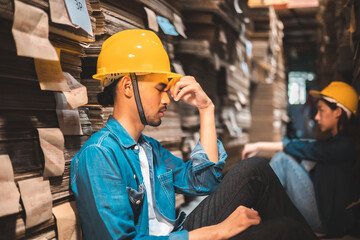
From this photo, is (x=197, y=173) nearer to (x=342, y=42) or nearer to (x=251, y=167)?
(x=251, y=167)

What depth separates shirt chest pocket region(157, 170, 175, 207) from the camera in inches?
92.4

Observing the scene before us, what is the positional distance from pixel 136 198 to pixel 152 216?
24 cm

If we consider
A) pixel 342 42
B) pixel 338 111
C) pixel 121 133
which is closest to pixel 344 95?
pixel 338 111

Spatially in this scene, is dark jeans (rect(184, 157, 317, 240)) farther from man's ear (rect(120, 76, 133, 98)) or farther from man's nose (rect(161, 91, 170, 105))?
man's ear (rect(120, 76, 133, 98))

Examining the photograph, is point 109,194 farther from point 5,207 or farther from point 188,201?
point 188,201

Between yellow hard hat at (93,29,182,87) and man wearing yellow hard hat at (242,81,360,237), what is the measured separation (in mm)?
2173

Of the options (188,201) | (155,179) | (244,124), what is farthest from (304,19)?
(155,179)

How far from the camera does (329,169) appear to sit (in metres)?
3.87

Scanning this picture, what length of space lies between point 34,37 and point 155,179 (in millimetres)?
1043

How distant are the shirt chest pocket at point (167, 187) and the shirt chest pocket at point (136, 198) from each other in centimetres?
24

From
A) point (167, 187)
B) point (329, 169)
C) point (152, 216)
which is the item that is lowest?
point (329, 169)

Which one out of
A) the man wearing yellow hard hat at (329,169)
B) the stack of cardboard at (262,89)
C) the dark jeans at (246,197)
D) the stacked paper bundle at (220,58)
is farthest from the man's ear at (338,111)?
the stack of cardboard at (262,89)

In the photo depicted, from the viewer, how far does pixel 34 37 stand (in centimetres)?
174

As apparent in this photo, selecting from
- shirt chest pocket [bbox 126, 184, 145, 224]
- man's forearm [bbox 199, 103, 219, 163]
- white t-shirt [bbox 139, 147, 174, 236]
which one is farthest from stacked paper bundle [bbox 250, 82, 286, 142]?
shirt chest pocket [bbox 126, 184, 145, 224]
